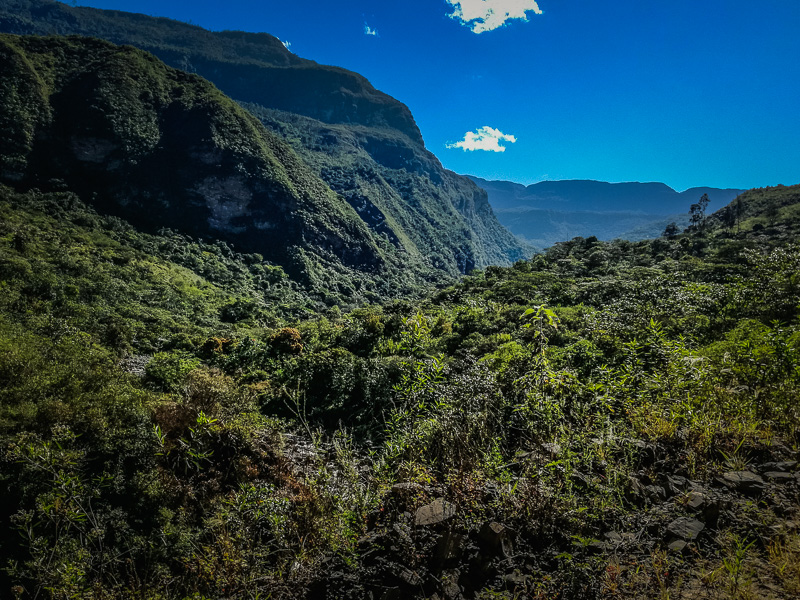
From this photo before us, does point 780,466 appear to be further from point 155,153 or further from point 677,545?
point 155,153

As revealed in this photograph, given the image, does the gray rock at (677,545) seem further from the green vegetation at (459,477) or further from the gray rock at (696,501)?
the gray rock at (696,501)

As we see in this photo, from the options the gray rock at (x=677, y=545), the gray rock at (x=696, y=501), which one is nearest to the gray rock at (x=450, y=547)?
the gray rock at (x=677, y=545)

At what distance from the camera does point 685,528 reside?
103 inches

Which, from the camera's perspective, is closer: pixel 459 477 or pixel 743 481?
pixel 743 481

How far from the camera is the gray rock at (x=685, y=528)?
100 inches

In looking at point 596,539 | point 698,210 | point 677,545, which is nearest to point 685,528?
point 677,545

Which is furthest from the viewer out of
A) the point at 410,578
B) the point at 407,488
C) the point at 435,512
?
A: the point at 407,488

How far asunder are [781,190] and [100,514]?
8895 cm

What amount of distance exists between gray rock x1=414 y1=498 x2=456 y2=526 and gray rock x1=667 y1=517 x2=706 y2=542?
1.58 metres

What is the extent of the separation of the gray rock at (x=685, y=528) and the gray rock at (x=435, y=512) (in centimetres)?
158

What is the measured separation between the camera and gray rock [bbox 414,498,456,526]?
305 centimetres

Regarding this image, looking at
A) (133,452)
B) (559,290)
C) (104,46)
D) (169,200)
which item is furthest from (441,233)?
(133,452)

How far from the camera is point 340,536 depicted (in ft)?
10.6

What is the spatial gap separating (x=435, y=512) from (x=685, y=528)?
1.84m
